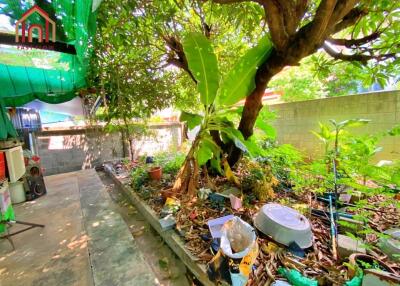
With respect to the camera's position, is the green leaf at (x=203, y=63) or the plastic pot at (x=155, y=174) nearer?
the green leaf at (x=203, y=63)

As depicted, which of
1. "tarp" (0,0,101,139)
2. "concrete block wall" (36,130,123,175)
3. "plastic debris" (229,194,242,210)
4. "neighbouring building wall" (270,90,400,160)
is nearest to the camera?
"tarp" (0,0,101,139)

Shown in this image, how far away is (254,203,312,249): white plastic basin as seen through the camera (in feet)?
5.81

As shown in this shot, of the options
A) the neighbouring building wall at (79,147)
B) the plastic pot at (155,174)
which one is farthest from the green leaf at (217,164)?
the neighbouring building wall at (79,147)

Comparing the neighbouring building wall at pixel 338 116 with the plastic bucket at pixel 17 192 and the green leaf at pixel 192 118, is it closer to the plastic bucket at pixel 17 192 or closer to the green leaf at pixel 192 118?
the green leaf at pixel 192 118

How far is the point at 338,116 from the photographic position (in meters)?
4.50

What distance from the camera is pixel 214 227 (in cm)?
210

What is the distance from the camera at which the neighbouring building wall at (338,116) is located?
374 cm

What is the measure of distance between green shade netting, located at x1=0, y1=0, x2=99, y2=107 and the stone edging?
2.15 metres

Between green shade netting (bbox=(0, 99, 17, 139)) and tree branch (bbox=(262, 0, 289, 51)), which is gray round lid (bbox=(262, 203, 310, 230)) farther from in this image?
green shade netting (bbox=(0, 99, 17, 139))

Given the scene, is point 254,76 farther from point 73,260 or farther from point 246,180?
point 73,260

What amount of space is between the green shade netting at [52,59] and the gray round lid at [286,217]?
2.24 m

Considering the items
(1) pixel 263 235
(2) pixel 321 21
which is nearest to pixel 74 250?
(1) pixel 263 235

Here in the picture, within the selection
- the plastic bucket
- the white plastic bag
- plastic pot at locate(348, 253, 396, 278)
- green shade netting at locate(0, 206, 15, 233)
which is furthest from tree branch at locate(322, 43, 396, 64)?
the plastic bucket

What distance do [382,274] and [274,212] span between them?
901mm
